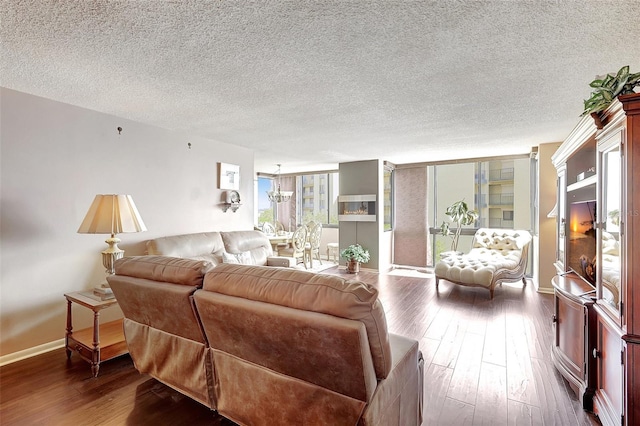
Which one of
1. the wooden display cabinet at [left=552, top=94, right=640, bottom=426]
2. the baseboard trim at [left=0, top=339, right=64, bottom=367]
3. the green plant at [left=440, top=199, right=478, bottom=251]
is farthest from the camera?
the green plant at [left=440, top=199, right=478, bottom=251]

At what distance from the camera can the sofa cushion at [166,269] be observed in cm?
169

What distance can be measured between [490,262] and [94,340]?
5.01 m

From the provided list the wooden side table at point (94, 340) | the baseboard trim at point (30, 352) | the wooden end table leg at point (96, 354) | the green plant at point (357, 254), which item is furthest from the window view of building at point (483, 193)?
the baseboard trim at point (30, 352)

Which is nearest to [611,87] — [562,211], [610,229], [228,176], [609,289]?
[610,229]

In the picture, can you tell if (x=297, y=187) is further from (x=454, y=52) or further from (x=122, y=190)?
(x=454, y=52)

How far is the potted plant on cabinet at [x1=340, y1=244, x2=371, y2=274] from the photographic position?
6.07m

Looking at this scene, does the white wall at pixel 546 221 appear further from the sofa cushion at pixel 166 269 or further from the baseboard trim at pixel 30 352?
the baseboard trim at pixel 30 352

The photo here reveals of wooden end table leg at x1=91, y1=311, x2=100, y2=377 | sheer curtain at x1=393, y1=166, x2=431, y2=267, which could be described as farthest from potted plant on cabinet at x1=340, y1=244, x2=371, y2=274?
wooden end table leg at x1=91, y1=311, x2=100, y2=377

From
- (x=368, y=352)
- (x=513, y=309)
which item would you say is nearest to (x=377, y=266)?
(x=513, y=309)

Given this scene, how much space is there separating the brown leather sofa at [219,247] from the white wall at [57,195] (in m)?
0.34

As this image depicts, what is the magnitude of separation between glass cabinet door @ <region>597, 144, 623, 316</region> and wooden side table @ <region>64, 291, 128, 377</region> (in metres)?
3.41

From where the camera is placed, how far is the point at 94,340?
230 centimetres

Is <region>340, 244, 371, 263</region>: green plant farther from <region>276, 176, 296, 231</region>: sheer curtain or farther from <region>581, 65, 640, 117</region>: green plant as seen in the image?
<region>581, 65, 640, 117</region>: green plant

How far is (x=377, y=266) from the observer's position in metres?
6.24
